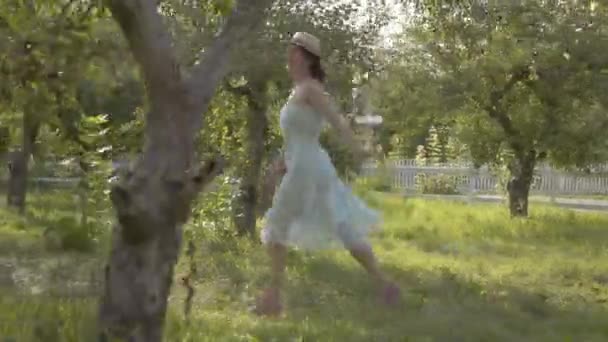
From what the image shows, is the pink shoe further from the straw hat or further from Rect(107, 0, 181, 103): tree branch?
Rect(107, 0, 181, 103): tree branch

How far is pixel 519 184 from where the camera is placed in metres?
20.8

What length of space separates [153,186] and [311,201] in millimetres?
1545

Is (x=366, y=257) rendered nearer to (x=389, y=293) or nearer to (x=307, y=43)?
(x=389, y=293)

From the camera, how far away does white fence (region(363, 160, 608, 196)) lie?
3019cm

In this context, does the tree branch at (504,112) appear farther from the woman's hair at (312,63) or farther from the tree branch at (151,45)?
the tree branch at (151,45)

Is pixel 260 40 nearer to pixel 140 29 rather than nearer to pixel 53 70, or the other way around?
pixel 53 70

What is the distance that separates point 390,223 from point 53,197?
677 cm

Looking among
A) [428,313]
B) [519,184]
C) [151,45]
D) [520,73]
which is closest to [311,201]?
[151,45]

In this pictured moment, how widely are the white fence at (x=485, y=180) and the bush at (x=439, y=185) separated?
0.12 metres

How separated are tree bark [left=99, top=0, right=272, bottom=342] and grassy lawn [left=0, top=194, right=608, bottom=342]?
2.09 feet

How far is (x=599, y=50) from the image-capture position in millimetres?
17656

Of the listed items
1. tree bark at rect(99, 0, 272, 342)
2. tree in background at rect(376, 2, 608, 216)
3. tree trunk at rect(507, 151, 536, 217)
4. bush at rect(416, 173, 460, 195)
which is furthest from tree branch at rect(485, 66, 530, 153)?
tree bark at rect(99, 0, 272, 342)

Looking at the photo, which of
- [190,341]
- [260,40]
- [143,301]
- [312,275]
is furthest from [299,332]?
[260,40]

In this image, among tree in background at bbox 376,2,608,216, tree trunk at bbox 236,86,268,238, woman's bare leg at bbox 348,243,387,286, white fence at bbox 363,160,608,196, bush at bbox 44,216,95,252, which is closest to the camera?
woman's bare leg at bbox 348,243,387,286
